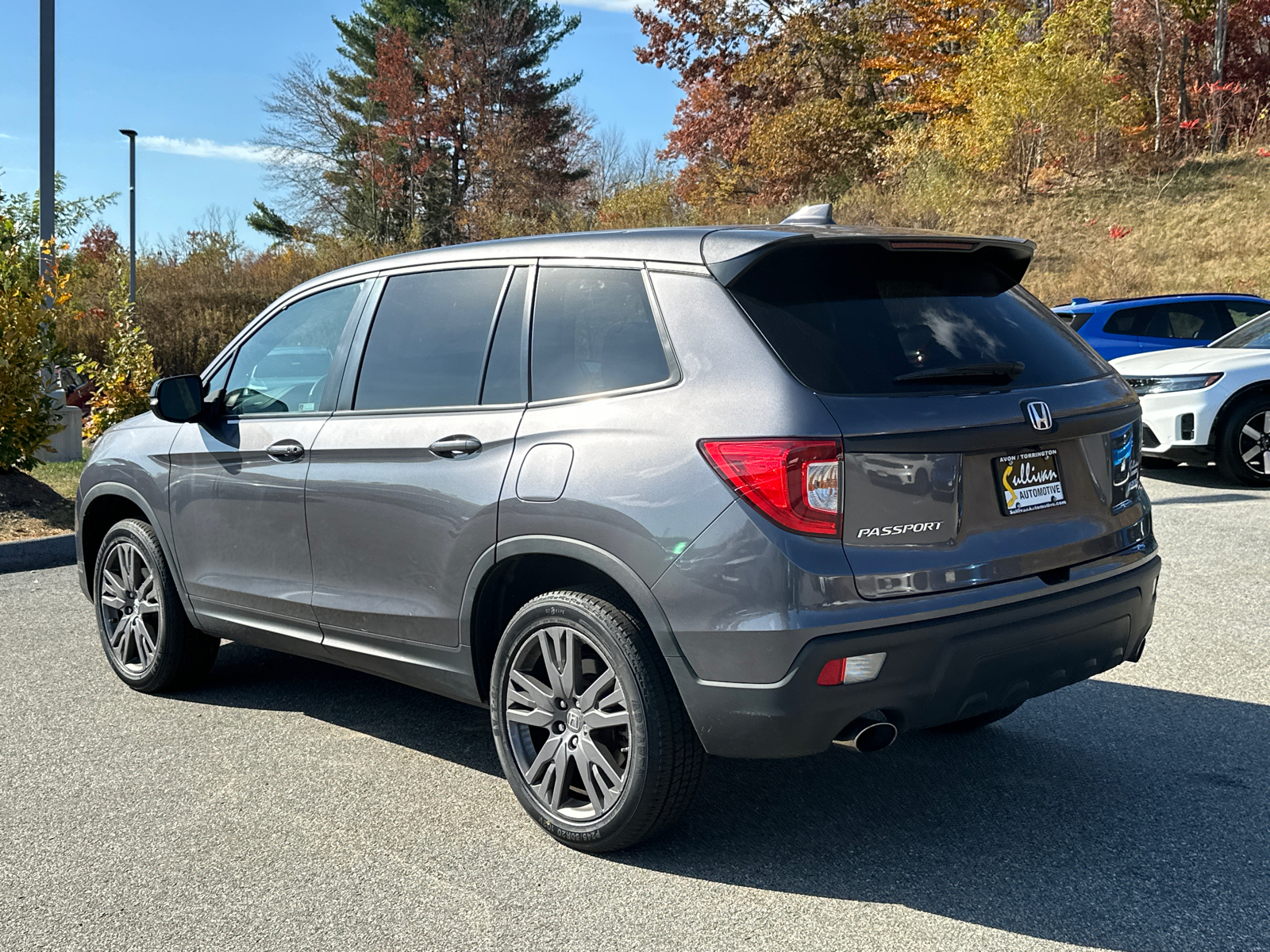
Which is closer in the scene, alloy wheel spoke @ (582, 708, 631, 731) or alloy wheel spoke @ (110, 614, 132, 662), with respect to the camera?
alloy wheel spoke @ (582, 708, 631, 731)

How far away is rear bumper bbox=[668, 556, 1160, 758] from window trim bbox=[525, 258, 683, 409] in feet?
2.56

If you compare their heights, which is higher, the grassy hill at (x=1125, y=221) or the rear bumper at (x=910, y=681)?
the grassy hill at (x=1125, y=221)

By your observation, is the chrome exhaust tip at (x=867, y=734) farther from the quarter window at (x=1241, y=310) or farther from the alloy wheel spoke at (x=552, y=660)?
the quarter window at (x=1241, y=310)

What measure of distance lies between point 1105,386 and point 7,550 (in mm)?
7531

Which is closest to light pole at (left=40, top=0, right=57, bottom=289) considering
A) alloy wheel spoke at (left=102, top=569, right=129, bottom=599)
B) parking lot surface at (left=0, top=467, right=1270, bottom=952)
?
alloy wheel spoke at (left=102, top=569, right=129, bottom=599)

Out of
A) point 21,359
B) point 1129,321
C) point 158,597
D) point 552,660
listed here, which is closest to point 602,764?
point 552,660

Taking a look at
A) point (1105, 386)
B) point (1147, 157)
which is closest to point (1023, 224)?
point (1147, 157)

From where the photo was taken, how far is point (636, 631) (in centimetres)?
330

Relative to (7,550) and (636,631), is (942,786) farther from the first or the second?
(7,550)

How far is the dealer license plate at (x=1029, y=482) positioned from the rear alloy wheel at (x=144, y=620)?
353cm

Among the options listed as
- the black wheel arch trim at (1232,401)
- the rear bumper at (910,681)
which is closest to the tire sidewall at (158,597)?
the rear bumper at (910,681)

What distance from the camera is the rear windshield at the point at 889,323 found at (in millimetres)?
3186

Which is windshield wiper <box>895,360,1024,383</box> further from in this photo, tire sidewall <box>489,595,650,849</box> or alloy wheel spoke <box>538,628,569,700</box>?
alloy wheel spoke <box>538,628,569,700</box>

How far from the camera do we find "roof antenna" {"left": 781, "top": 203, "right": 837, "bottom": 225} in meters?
3.90
